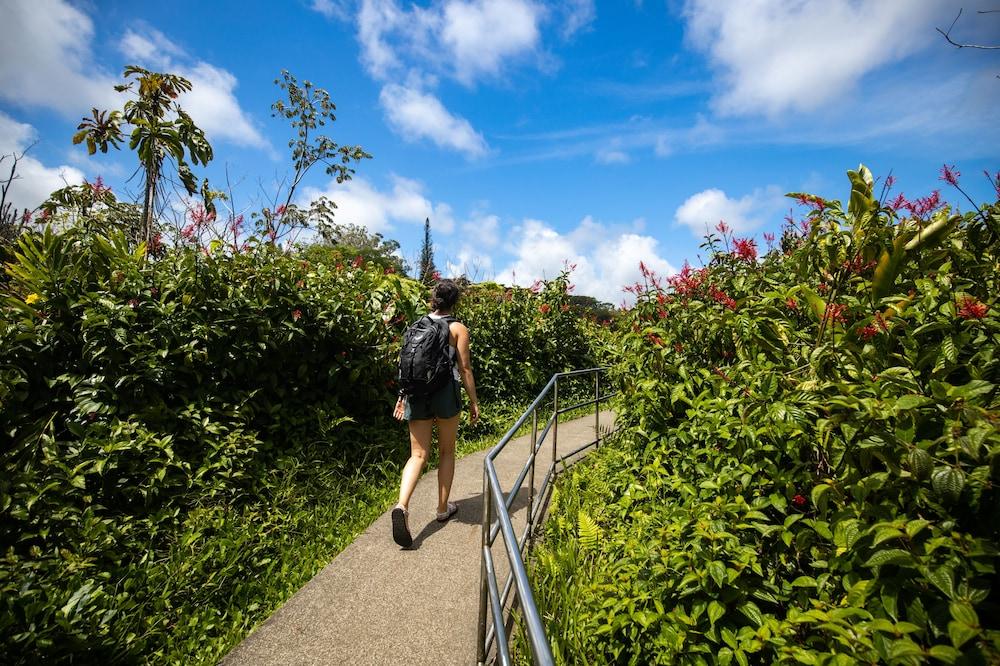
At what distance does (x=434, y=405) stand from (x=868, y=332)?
2346 mm

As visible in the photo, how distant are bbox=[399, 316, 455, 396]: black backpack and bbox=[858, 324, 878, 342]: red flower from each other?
2200 millimetres

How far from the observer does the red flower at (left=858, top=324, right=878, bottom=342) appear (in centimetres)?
179

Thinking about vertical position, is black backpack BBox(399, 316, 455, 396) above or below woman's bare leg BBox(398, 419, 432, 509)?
above

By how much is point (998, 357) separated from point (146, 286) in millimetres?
4579

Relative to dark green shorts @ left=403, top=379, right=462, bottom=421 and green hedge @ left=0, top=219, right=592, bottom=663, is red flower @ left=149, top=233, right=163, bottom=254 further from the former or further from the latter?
dark green shorts @ left=403, top=379, right=462, bottom=421

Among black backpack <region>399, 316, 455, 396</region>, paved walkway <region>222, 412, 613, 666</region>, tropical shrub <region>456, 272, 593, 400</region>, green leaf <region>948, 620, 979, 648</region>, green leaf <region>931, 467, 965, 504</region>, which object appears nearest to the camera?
green leaf <region>948, 620, 979, 648</region>

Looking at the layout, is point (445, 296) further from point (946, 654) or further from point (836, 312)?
point (946, 654)

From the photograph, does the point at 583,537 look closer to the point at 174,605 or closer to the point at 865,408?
the point at 865,408

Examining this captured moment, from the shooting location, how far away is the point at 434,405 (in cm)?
315

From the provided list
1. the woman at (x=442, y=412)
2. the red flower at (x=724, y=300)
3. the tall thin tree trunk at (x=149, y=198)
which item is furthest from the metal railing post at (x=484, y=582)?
the tall thin tree trunk at (x=149, y=198)

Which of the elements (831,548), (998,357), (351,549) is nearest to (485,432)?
(351,549)

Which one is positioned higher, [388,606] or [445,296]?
[445,296]

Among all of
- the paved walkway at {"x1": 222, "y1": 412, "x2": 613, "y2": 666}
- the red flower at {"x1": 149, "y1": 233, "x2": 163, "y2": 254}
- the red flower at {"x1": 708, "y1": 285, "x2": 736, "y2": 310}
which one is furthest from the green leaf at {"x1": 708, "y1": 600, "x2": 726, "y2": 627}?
the red flower at {"x1": 149, "y1": 233, "x2": 163, "y2": 254}

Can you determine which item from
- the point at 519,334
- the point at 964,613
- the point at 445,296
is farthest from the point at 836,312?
the point at 519,334
